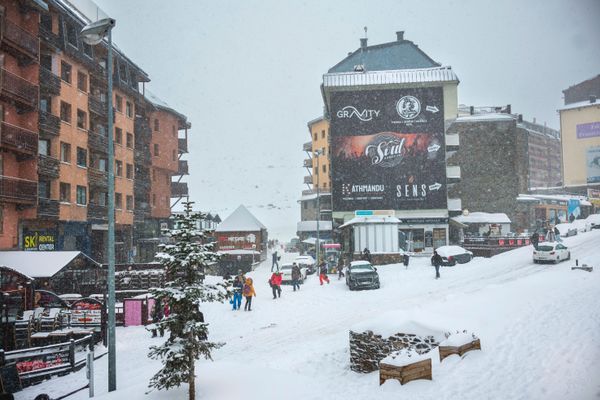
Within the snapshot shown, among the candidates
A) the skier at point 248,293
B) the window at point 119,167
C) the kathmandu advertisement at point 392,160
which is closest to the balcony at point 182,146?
the window at point 119,167

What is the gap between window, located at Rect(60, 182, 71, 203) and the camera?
35219 millimetres

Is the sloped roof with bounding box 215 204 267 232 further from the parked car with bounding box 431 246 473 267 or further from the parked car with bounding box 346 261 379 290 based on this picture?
the parked car with bounding box 346 261 379 290

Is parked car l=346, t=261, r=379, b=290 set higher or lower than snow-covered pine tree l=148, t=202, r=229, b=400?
lower

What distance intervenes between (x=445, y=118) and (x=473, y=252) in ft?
56.0

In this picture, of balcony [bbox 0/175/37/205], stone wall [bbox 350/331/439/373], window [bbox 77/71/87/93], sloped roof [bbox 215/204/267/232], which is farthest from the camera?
sloped roof [bbox 215/204/267/232]

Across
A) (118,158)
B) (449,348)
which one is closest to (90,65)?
(118,158)

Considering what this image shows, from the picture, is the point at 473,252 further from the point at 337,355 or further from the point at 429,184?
the point at 337,355

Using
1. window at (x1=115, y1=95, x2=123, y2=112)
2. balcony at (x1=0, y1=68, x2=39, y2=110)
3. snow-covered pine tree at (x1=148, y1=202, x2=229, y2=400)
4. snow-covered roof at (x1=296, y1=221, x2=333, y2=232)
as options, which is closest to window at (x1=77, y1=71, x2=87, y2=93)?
window at (x1=115, y1=95, x2=123, y2=112)

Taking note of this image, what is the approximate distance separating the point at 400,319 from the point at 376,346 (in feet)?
3.06

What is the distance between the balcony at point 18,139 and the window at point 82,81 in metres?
8.32

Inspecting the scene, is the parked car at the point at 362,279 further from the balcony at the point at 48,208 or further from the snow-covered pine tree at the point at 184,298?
the balcony at the point at 48,208

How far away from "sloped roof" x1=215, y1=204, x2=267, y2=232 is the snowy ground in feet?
88.3

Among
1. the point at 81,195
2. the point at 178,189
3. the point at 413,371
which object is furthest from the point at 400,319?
the point at 178,189

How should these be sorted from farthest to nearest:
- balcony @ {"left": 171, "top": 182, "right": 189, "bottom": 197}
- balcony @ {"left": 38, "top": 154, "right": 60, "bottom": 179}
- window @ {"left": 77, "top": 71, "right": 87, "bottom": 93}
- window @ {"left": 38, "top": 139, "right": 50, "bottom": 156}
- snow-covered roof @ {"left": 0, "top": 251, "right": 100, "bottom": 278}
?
balcony @ {"left": 171, "top": 182, "right": 189, "bottom": 197} → window @ {"left": 77, "top": 71, "right": 87, "bottom": 93} → window @ {"left": 38, "top": 139, "right": 50, "bottom": 156} → balcony @ {"left": 38, "top": 154, "right": 60, "bottom": 179} → snow-covered roof @ {"left": 0, "top": 251, "right": 100, "bottom": 278}
